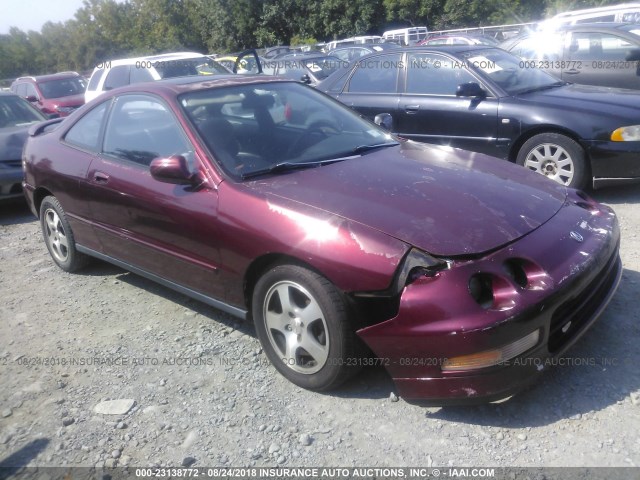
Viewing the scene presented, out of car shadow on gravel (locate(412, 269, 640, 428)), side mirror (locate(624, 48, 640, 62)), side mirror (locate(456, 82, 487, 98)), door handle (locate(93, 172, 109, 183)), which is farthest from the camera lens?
side mirror (locate(624, 48, 640, 62))

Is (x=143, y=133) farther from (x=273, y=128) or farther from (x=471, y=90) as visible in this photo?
(x=471, y=90)

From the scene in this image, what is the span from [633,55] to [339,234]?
22.8 feet

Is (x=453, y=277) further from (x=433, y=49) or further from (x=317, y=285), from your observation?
(x=433, y=49)

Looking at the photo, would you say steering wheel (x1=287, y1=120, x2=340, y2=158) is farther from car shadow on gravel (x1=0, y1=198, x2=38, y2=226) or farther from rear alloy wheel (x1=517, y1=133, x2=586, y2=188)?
car shadow on gravel (x1=0, y1=198, x2=38, y2=226)

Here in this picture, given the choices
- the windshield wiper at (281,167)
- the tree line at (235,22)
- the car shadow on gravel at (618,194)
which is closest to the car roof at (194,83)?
the windshield wiper at (281,167)

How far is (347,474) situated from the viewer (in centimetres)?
262

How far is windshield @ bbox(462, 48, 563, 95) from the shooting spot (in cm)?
641

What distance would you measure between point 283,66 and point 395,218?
12684mm

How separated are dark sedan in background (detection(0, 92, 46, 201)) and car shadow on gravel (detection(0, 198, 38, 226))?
26cm

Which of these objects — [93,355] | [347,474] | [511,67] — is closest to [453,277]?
[347,474]

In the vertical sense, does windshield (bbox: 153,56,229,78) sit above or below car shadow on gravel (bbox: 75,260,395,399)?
above

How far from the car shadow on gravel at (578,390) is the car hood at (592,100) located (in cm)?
292

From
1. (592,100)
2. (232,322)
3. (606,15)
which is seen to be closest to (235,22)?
(606,15)

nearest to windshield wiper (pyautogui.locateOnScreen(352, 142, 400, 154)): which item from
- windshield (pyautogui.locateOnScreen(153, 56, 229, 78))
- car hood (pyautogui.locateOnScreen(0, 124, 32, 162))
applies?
car hood (pyautogui.locateOnScreen(0, 124, 32, 162))
